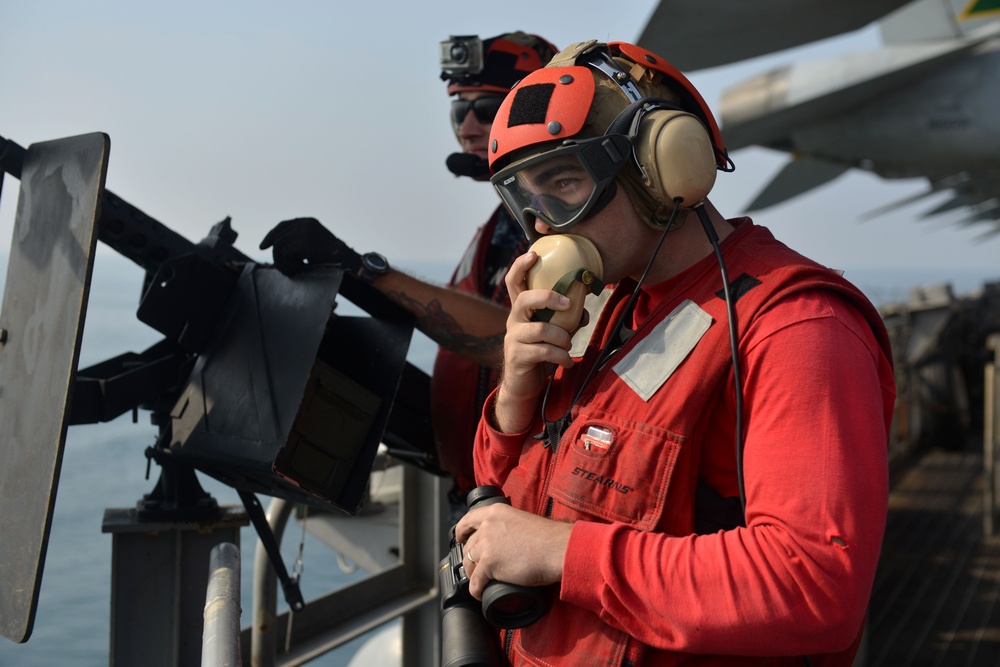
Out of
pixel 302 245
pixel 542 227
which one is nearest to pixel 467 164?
pixel 302 245

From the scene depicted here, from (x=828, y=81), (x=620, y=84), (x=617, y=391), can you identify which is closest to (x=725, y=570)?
(x=617, y=391)

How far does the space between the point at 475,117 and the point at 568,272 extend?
4.76ft

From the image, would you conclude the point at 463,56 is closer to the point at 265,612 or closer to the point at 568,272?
the point at 568,272

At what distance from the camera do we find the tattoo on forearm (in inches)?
93.8

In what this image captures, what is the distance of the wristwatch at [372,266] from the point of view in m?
2.33

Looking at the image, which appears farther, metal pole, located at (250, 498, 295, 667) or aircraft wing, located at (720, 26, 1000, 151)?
aircraft wing, located at (720, 26, 1000, 151)

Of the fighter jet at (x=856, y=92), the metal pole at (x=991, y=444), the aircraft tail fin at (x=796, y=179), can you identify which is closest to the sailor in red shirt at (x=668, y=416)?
the metal pole at (x=991, y=444)

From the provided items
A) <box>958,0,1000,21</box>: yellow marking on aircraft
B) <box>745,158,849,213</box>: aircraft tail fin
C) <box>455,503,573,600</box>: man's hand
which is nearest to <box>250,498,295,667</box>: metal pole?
<box>455,503,573,600</box>: man's hand

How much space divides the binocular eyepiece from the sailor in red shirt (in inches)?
1.2

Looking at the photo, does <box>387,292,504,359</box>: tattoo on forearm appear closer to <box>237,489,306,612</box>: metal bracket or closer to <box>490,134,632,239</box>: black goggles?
<box>237,489,306,612</box>: metal bracket

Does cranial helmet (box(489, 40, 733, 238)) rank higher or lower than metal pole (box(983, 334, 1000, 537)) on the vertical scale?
higher

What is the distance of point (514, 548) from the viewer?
1.28 metres

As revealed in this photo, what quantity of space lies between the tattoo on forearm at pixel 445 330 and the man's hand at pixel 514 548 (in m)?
1.08

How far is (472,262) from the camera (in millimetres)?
2732
